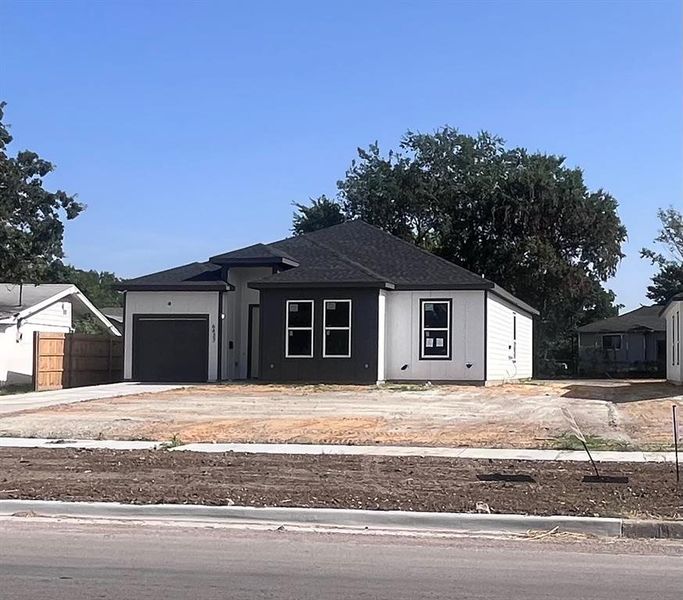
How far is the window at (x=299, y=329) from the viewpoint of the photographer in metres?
28.6

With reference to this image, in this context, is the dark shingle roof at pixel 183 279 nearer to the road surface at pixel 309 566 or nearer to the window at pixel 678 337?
the window at pixel 678 337

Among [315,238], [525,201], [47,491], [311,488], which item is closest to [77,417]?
[47,491]

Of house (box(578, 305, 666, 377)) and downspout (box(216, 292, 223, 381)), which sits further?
house (box(578, 305, 666, 377))

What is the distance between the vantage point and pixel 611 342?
57125 millimetres

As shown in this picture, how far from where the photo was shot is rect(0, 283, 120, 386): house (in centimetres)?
3231

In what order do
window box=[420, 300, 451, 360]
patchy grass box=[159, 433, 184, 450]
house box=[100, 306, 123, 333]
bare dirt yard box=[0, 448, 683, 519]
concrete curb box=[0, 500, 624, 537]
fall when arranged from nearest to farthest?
concrete curb box=[0, 500, 624, 537], bare dirt yard box=[0, 448, 683, 519], patchy grass box=[159, 433, 184, 450], window box=[420, 300, 451, 360], house box=[100, 306, 123, 333]

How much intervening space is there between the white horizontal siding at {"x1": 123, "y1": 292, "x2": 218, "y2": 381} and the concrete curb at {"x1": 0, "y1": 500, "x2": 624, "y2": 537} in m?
19.6

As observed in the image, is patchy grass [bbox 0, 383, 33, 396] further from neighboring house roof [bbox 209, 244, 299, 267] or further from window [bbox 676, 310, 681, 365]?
window [bbox 676, 310, 681, 365]

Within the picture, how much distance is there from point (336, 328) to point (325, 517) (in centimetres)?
1893

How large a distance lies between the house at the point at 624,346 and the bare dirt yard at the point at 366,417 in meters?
27.1

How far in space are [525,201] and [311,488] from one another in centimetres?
3954

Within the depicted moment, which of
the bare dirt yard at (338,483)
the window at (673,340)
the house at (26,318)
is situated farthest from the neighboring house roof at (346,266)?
the bare dirt yard at (338,483)

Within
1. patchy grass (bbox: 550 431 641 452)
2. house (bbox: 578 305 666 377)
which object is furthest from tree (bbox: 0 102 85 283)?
house (bbox: 578 305 666 377)

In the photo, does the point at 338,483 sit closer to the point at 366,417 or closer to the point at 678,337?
the point at 366,417
